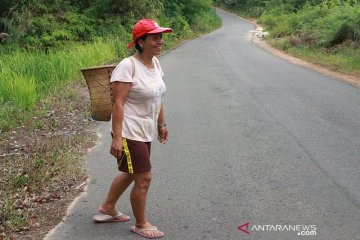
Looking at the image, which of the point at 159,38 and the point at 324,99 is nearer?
the point at 159,38

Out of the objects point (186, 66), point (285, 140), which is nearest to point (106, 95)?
point (285, 140)

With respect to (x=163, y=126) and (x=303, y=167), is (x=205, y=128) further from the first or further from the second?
(x=163, y=126)

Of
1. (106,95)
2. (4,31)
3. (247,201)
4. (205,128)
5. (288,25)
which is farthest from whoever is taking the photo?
(288,25)

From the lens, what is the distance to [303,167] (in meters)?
6.29

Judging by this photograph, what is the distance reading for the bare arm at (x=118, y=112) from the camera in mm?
3926

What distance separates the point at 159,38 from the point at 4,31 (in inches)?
763

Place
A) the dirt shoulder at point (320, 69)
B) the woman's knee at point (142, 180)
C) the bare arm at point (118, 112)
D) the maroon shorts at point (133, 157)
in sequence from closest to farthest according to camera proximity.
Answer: the bare arm at point (118, 112)
the maroon shorts at point (133, 157)
the woman's knee at point (142, 180)
the dirt shoulder at point (320, 69)

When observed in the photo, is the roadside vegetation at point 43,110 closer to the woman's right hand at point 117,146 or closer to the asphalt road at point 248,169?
the asphalt road at point 248,169

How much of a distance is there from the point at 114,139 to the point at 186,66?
13.8 m

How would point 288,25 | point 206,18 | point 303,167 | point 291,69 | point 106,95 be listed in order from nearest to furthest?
point 106,95 → point 303,167 → point 291,69 → point 288,25 → point 206,18

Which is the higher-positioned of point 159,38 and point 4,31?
point 159,38

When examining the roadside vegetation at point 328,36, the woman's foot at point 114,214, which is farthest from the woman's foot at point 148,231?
the roadside vegetation at point 328,36

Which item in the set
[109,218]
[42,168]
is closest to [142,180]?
[109,218]

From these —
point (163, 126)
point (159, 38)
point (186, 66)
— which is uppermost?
point (159, 38)
